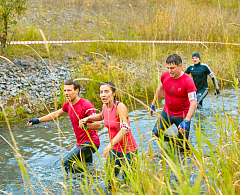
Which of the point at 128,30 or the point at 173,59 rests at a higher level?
the point at 128,30

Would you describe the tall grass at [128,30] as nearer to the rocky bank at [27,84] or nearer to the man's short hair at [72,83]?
the rocky bank at [27,84]

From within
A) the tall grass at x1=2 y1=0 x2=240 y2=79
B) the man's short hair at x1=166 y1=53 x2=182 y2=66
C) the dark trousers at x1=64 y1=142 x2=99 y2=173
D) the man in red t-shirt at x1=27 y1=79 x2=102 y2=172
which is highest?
the tall grass at x1=2 y1=0 x2=240 y2=79

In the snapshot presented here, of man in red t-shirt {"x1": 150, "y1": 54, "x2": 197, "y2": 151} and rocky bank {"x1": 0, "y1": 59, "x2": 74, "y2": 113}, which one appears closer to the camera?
man in red t-shirt {"x1": 150, "y1": 54, "x2": 197, "y2": 151}

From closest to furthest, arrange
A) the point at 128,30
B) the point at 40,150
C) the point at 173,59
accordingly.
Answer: the point at 173,59 → the point at 40,150 → the point at 128,30

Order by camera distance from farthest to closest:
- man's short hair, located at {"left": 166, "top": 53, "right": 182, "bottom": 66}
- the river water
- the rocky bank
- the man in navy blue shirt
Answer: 1. the rocky bank
2. the man in navy blue shirt
3. man's short hair, located at {"left": 166, "top": 53, "right": 182, "bottom": 66}
4. the river water

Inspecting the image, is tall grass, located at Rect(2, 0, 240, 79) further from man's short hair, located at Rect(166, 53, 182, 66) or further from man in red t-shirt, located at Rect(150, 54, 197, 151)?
man's short hair, located at Rect(166, 53, 182, 66)

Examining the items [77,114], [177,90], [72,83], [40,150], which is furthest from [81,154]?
[177,90]

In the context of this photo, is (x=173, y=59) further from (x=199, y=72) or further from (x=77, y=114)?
(x=199, y=72)

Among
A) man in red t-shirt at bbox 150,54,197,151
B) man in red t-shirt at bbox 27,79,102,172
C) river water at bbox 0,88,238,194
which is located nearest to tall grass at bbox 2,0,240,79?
river water at bbox 0,88,238,194

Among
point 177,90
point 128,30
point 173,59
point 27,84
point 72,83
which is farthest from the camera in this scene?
point 128,30

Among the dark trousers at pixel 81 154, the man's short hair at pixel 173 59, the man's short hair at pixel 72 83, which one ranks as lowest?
the dark trousers at pixel 81 154

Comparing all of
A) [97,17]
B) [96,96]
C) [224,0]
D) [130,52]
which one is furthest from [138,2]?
[96,96]

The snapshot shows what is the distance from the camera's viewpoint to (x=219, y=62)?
11.8 meters

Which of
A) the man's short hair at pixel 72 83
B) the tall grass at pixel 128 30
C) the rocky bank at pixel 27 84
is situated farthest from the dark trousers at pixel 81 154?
the tall grass at pixel 128 30
